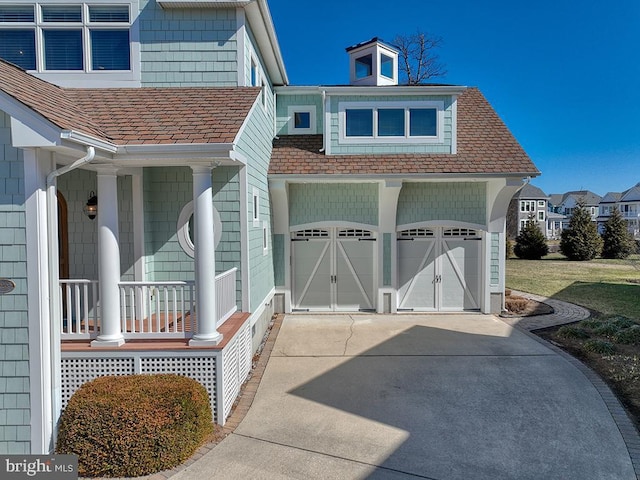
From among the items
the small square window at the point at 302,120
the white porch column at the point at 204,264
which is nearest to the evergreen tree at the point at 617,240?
the small square window at the point at 302,120

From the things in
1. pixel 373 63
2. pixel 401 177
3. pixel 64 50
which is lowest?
pixel 401 177

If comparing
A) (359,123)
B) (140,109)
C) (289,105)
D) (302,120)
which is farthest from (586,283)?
(140,109)

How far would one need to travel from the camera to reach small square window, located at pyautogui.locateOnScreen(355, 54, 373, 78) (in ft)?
39.0

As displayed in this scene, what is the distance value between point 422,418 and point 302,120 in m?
9.09

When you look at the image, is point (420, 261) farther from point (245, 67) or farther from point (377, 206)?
point (245, 67)

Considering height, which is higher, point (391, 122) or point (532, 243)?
point (391, 122)

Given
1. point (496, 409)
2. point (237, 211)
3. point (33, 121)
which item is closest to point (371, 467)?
point (496, 409)

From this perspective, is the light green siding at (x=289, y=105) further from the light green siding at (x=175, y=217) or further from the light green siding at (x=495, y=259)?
the light green siding at (x=495, y=259)

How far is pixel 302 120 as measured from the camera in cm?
1170

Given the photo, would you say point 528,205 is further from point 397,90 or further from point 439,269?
point 397,90

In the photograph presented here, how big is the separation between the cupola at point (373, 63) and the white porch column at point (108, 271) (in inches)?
353

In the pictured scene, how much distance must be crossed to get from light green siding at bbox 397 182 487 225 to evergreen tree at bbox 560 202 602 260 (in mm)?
20091

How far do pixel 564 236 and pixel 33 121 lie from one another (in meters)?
30.4

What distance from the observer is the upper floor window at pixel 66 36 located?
7.31 m
